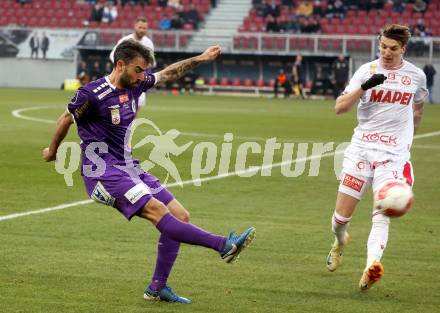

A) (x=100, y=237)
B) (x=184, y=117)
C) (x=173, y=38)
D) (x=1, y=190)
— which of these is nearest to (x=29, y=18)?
(x=173, y=38)

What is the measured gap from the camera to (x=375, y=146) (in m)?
9.05

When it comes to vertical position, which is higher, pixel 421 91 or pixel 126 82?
pixel 126 82

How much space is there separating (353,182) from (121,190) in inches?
88.0

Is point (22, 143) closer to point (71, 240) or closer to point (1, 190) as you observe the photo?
point (1, 190)

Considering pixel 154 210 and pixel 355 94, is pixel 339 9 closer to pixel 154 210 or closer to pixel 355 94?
pixel 355 94

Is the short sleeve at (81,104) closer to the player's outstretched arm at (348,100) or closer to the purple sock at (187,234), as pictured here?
the purple sock at (187,234)

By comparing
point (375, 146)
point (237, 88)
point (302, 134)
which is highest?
point (375, 146)

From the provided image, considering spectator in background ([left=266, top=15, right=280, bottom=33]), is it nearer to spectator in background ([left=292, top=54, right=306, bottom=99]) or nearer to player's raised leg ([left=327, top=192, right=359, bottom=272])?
spectator in background ([left=292, top=54, right=306, bottom=99])

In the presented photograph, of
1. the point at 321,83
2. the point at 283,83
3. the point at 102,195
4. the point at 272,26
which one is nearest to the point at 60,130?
the point at 102,195

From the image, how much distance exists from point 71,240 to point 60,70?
42849 mm

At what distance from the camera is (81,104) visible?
7973 millimetres

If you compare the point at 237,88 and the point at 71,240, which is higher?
the point at 71,240

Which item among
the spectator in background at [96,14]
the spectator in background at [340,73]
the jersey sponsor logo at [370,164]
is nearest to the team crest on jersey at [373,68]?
the jersey sponsor logo at [370,164]

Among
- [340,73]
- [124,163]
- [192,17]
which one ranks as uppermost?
[124,163]
